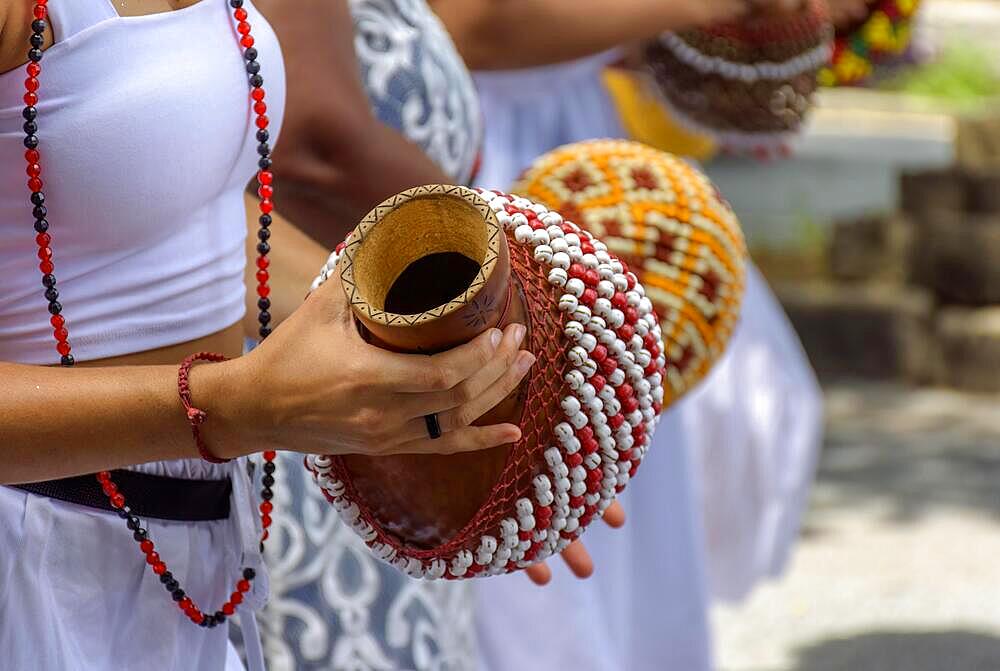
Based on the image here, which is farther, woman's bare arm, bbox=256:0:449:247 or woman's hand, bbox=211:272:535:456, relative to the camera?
woman's bare arm, bbox=256:0:449:247

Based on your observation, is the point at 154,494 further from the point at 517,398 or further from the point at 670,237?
the point at 670,237

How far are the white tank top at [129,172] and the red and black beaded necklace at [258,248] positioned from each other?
12mm

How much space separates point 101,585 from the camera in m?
1.43

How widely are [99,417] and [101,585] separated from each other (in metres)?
0.26

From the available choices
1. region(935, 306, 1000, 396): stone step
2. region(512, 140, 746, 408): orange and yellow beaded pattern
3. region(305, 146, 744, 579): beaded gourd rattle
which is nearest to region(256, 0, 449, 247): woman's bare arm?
region(512, 140, 746, 408): orange and yellow beaded pattern

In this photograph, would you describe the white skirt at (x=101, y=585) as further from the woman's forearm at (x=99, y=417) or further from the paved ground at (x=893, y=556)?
the paved ground at (x=893, y=556)

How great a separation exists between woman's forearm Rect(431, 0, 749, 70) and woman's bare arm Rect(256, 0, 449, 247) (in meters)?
1.02

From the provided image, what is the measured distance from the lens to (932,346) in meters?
6.84

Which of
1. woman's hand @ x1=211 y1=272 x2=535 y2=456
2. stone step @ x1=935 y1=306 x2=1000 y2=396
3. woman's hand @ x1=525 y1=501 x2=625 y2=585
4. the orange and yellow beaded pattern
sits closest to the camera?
woman's hand @ x1=211 y1=272 x2=535 y2=456

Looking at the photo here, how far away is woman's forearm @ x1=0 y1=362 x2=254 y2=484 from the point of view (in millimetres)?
1227

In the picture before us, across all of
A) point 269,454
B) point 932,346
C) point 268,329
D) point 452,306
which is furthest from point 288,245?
point 932,346

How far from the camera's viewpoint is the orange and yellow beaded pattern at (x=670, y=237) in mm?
2105

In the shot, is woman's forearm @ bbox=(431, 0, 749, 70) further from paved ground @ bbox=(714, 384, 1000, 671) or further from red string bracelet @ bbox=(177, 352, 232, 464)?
paved ground @ bbox=(714, 384, 1000, 671)

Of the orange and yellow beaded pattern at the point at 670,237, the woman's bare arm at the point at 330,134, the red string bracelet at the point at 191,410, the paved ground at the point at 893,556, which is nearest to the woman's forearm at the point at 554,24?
the orange and yellow beaded pattern at the point at 670,237
